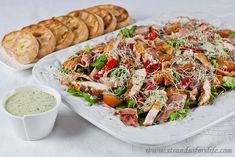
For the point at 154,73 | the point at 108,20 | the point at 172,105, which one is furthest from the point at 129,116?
the point at 108,20

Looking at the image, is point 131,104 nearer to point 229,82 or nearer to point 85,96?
point 85,96

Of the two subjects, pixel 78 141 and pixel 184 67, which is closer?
pixel 78 141

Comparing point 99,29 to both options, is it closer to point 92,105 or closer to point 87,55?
point 87,55

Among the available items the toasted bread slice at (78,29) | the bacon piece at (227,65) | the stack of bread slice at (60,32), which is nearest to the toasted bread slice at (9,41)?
the stack of bread slice at (60,32)

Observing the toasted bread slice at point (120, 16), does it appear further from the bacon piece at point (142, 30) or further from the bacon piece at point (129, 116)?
the bacon piece at point (129, 116)

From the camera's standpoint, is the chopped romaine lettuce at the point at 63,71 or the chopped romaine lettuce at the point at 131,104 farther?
the chopped romaine lettuce at the point at 63,71

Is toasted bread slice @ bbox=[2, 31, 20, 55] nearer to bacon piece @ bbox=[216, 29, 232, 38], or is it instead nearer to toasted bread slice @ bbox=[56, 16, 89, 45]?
toasted bread slice @ bbox=[56, 16, 89, 45]

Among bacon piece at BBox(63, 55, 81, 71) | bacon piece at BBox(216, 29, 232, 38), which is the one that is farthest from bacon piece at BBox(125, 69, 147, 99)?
bacon piece at BBox(216, 29, 232, 38)
